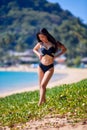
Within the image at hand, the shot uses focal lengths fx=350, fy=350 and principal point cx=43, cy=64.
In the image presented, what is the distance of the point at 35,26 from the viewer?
12575 cm

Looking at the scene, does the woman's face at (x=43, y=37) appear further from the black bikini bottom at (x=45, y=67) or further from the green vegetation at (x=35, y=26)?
the green vegetation at (x=35, y=26)

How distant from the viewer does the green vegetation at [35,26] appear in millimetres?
85000

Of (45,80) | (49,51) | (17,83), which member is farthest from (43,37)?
(17,83)

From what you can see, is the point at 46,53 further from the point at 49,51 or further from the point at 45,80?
the point at 45,80

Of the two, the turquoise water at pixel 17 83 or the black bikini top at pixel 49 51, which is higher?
the black bikini top at pixel 49 51

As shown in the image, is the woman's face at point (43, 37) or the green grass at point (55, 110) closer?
the green grass at point (55, 110)

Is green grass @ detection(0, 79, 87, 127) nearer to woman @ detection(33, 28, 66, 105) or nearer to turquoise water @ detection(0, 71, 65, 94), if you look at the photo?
woman @ detection(33, 28, 66, 105)

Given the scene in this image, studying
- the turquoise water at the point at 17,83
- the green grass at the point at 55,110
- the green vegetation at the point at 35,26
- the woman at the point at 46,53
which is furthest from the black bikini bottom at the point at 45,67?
the green vegetation at the point at 35,26

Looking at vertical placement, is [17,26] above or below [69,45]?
below

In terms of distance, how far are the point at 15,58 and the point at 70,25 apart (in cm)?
2428

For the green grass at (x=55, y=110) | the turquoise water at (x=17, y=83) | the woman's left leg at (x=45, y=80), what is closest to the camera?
the green grass at (x=55, y=110)

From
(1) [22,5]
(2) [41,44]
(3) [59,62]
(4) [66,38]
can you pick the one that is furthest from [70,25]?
(2) [41,44]

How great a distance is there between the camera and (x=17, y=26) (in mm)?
124625

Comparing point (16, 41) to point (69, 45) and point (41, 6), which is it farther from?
point (41, 6)
